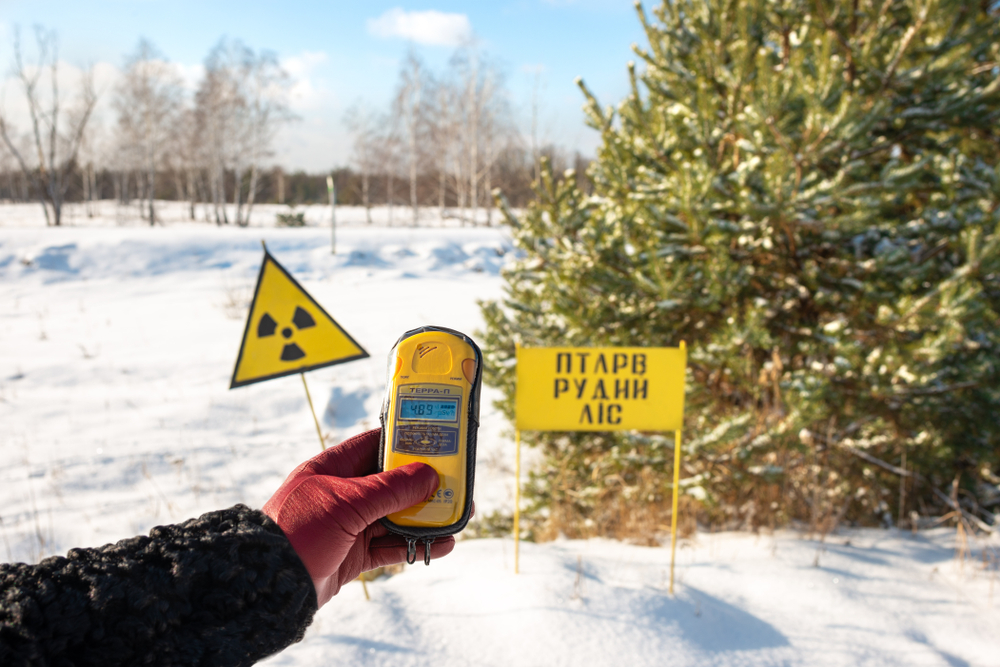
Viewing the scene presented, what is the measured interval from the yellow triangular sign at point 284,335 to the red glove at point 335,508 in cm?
222

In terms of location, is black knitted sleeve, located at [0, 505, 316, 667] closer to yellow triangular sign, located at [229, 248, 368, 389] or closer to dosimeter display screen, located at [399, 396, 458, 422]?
dosimeter display screen, located at [399, 396, 458, 422]

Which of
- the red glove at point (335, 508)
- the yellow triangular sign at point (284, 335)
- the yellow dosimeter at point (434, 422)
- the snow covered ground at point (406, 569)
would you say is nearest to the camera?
the red glove at point (335, 508)

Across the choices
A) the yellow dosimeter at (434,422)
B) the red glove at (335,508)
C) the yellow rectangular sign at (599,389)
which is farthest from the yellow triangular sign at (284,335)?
the red glove at (335,508)

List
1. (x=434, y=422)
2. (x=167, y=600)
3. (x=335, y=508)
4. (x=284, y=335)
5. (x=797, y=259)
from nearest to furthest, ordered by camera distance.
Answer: (x=167, y=600) → (x=335, y=508) → (x=434, y=422) → (x=284, y=335) → (x=797, y=259)

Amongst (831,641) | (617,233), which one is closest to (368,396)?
(617,233)

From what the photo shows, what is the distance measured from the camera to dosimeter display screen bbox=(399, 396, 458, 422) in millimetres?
1394

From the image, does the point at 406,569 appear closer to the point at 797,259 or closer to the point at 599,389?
the point at 599,389

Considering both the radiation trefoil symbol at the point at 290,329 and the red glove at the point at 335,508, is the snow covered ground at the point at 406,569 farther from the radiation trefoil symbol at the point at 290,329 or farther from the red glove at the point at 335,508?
the radiation trefoil symbol at the point at 290,329

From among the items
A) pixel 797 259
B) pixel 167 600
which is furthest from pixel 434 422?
pixel 797 259

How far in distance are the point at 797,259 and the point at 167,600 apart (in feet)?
13.2

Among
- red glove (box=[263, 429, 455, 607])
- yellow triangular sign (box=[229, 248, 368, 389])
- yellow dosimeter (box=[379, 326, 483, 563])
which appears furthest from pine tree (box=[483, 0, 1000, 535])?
red glove (box=[263, 429, 455, 607])

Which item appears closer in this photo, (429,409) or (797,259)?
(429,409)

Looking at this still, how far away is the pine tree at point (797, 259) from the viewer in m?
3.13

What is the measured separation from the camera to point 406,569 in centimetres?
326
